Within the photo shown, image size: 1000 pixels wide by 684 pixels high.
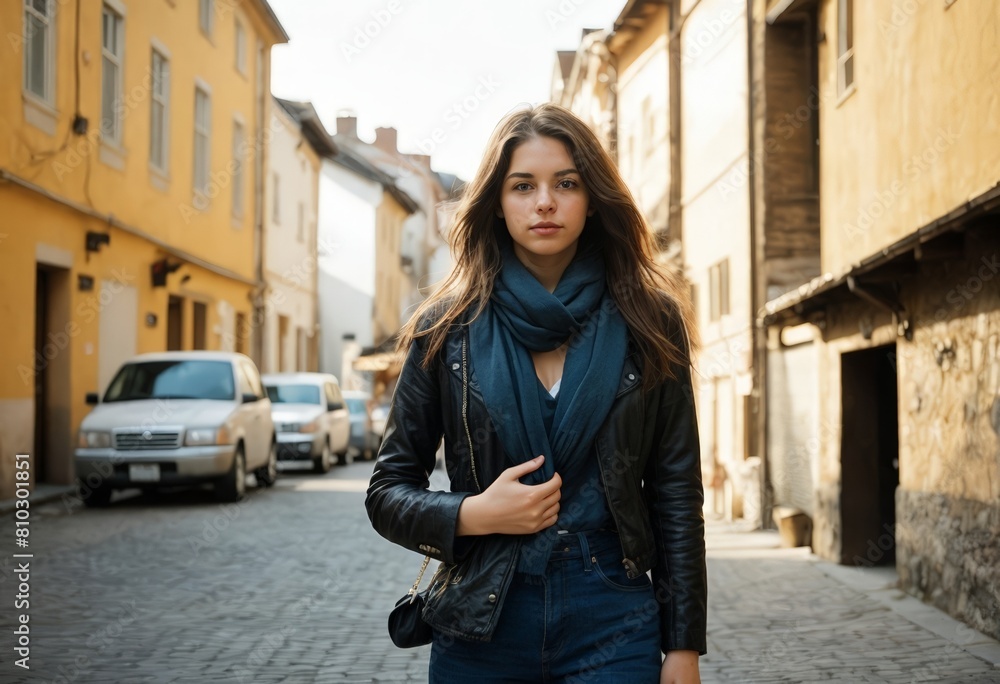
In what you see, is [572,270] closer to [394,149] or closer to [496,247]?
[496,247]

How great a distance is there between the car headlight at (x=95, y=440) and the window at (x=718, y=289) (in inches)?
336

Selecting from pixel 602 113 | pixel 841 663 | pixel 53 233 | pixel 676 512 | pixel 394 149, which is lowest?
pixel 841 663

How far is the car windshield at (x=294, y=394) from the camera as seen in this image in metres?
21.7

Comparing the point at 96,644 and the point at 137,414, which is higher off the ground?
the point at 137,414

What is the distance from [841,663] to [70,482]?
11.8m

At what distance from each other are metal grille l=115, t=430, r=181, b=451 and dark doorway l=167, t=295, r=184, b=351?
8.46 m

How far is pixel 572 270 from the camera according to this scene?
263cm

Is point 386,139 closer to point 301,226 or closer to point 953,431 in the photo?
point 301,226

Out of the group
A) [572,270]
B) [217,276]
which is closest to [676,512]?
[572,270]

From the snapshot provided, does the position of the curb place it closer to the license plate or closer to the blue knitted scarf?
the license plate

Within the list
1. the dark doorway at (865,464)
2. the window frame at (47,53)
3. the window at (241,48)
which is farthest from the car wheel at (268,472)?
the window at (241,48)

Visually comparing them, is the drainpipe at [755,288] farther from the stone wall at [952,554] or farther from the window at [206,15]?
the window at [206,15]

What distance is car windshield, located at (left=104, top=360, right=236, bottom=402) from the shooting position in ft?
48.4

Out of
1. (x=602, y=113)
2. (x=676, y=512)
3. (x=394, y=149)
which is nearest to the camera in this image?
(x=676, y=512)
